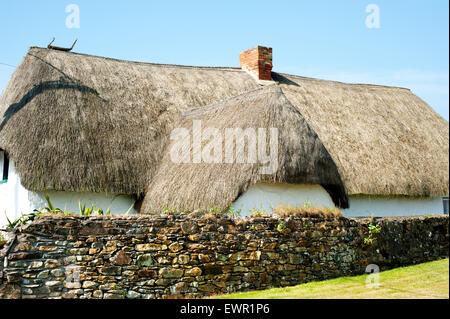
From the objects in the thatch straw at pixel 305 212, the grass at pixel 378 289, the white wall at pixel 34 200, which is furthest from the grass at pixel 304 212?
the white wall at pixel 34 200

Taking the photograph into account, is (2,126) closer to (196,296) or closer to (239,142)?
(239,142)

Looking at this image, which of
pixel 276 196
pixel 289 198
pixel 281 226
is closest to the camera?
pixel 281 226

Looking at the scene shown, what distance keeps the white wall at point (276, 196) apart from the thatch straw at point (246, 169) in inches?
10.4

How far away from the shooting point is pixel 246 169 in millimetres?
10547

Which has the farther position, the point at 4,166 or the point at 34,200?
the point at 4,166

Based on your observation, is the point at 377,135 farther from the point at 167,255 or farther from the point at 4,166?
the point at 4,166

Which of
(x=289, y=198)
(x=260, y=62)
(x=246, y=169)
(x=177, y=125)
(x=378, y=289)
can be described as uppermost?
(x=260, y=62)

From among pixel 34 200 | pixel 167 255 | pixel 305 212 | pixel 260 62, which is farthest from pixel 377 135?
pixel 34 200

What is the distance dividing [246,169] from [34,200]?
502 centimetres

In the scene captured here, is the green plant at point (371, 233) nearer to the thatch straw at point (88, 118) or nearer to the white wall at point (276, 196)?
the white wall at point (276, 196)

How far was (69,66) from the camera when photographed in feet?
46.8

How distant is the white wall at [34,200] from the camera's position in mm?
11375

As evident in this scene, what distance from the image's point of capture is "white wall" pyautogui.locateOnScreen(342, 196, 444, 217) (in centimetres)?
1431

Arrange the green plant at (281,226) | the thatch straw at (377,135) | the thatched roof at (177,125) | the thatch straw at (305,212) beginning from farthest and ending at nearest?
the thatch straw at (377,135), the thatched roof at (177,125), the thatch straw at (305,212), the green plant at (281,226)
